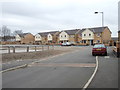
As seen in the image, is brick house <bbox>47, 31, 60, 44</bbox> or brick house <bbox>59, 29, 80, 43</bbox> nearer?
brick house <bbox>59, 29, 80, 43</bbox>

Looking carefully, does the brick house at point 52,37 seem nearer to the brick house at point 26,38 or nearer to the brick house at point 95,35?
the brick house at point 26,38

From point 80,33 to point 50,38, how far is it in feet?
64.0

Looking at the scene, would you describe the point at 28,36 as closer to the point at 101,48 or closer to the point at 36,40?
the point at 36,40

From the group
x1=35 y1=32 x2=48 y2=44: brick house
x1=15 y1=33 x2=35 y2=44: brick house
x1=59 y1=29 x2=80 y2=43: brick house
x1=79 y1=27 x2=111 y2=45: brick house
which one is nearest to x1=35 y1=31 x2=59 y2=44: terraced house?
x1=35 y1=32 x2=48 y2=44: brick house

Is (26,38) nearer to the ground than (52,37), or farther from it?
nearer to the ground

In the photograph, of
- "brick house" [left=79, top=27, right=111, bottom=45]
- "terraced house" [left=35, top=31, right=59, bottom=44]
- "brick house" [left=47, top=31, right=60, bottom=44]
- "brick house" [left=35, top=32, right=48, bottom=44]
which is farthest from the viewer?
"brick house" [left=35, top=32, right=48, bottom=44]

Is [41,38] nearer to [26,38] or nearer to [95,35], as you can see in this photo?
[26,38]

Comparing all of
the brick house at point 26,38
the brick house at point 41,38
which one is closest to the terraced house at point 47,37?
the brick house at point 41,38

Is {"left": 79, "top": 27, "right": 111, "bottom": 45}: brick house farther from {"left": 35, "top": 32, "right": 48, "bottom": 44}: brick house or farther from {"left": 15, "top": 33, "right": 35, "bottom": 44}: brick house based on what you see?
{"left": 15, "top": 33, "right": 35, "bottom": 44}: brick house

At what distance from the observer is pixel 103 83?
287 inches

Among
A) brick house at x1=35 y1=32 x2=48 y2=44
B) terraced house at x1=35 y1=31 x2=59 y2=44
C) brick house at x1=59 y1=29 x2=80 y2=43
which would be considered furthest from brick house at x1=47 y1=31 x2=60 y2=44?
brick house at x1=59 y1=29 x2=80 y2=43

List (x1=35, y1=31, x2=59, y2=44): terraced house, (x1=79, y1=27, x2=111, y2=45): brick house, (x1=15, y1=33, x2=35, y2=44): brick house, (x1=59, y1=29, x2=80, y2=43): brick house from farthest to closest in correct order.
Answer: (x1=15, y1=33, x2=35, y2=44): brick house < (x1=35, y1=31, x2=59, y2=44): terraced house < (x1=59, y1=29, x2=80, y2=43): brick house < (x1=79, y1=27, x2=111, y2=45): brick house

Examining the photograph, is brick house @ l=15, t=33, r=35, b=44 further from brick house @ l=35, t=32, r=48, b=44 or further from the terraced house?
the terraced house

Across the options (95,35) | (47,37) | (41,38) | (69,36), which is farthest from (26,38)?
(95,35)
